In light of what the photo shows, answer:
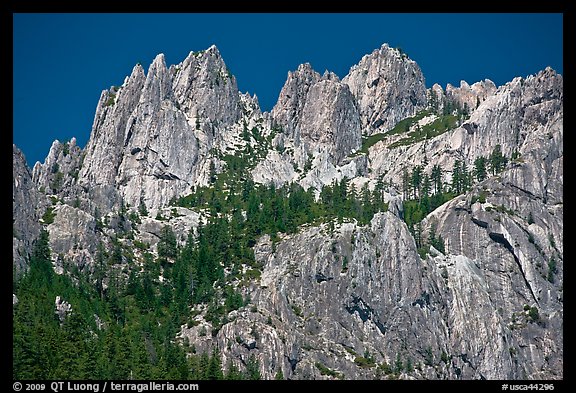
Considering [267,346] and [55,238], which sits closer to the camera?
[267,346]

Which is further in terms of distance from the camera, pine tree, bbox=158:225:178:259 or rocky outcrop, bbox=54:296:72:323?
pine tree, bbox=158:225:178:259

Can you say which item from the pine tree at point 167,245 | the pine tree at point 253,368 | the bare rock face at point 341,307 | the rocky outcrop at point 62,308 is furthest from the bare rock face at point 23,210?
the pine tree at point 253,368

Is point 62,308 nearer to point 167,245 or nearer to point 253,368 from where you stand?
point 253,368

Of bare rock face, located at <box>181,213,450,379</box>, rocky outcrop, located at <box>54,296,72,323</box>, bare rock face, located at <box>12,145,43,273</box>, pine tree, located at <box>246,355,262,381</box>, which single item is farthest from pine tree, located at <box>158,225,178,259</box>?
rocky outcrop, located at <box>54,296,72,323</box>

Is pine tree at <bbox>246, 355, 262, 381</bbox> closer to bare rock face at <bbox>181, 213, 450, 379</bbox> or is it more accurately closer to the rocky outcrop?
bare rock face at <bbox>181, 213, 450, 379</bbox>

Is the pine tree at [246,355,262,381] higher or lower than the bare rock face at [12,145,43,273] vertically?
lower

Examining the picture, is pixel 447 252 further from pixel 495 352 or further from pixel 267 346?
pixel 267 346

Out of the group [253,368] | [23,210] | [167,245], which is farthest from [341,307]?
[23,210]

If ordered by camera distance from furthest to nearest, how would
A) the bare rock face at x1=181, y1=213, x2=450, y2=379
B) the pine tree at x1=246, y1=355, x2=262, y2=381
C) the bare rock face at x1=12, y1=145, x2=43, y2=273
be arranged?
the bare rock face at x1=12, y1=145, x2=43, y2=273
the bare rock face at x1=181, y1=213, x2=450, y2=379
the pine tree at x1=246, y1=355, x2=262, y2=381
